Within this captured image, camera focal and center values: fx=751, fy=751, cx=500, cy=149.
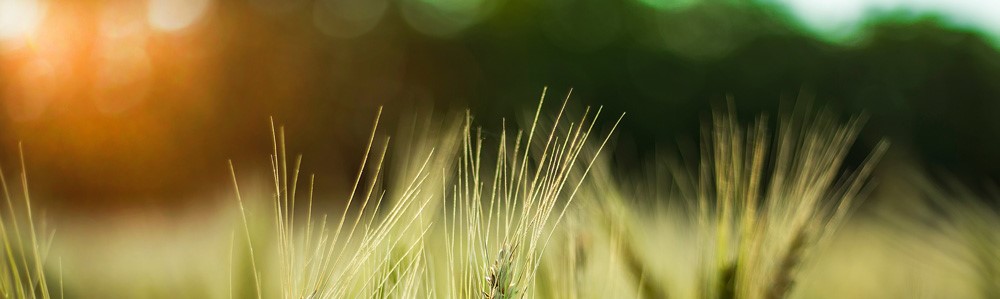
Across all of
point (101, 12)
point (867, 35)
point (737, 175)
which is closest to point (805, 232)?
point (737, 175)

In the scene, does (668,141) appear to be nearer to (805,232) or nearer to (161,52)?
(161,52)

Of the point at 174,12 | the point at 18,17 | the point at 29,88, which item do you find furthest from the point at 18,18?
the point at 174,12

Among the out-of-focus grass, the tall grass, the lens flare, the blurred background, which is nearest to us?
the tall grass

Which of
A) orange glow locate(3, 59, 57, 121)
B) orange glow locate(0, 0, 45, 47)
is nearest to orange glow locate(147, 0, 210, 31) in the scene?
orange glow locate(3, 59, 57, 121)

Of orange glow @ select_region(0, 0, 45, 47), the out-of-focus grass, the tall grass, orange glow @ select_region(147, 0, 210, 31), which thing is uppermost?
orange glow @ select_region(147, 0, 210, 31)

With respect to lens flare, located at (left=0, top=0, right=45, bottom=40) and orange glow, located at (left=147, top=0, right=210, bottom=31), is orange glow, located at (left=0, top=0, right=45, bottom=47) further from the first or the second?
orange glow, located at (left=147, top=0, right=210, bottom=31)

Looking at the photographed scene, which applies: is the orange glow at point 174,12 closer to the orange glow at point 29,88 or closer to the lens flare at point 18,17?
the orange glow at point 29,88

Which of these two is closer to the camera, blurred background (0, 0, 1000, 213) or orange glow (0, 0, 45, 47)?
orange glow (0, 0, 45, 47)
